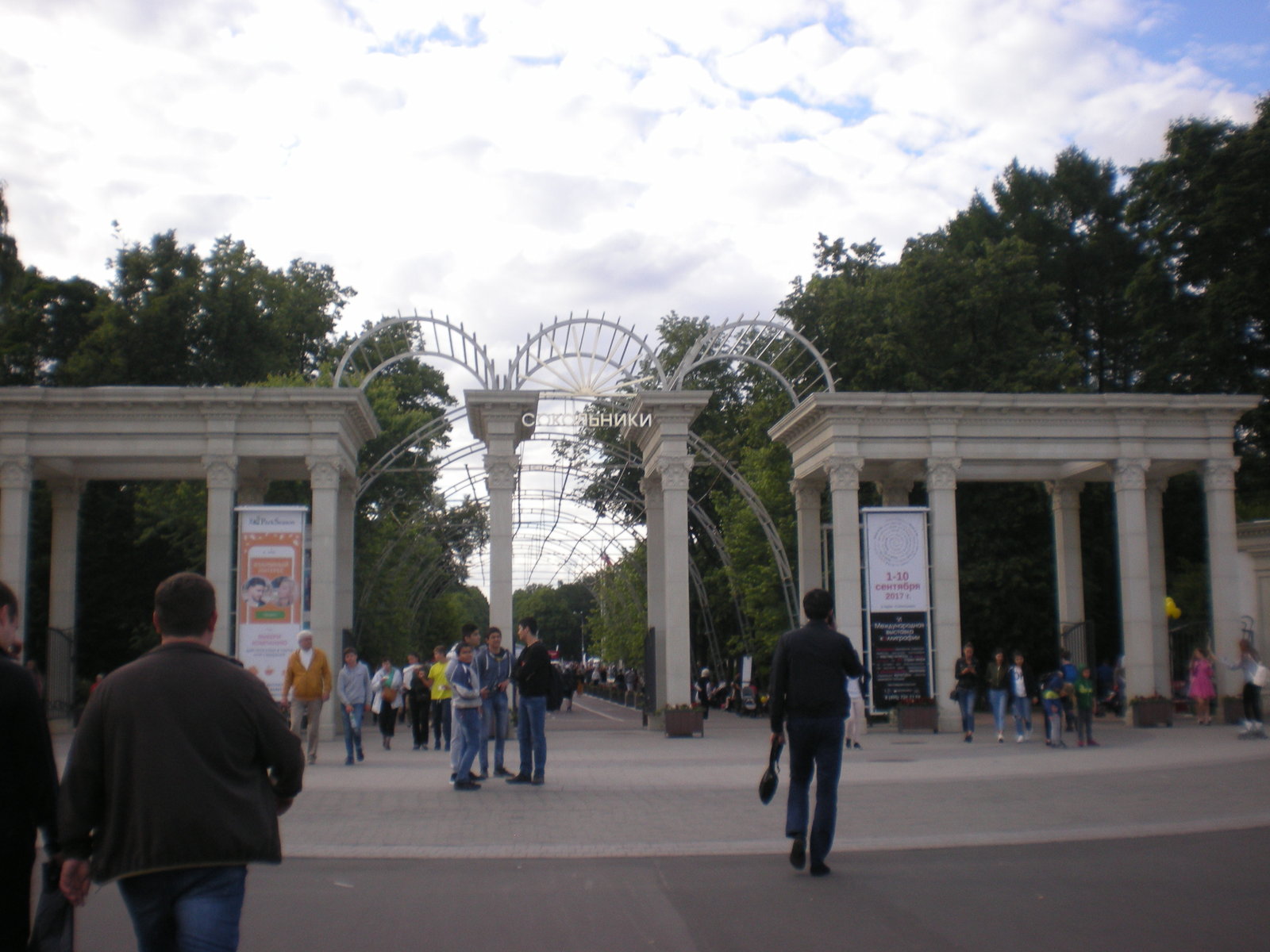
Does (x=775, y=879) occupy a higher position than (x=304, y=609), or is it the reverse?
(x=304, y=609)

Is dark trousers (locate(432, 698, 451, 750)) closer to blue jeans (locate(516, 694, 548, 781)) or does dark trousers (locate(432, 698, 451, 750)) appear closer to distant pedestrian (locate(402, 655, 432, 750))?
distant pedestrian (locate(402, 655, 432, 750))

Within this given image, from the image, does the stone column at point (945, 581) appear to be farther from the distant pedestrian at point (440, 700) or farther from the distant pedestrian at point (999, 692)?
the distant pedestrian at point (440, 700)

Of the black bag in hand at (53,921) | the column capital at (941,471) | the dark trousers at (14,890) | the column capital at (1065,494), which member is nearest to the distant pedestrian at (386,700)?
the column capital at (941,471)

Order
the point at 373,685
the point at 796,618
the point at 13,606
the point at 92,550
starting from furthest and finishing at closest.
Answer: the point at 92,550
the point at 796,618
the point at 373,685
the point at 13,606

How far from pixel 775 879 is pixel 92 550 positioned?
120 feet

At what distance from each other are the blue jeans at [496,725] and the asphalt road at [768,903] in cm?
554

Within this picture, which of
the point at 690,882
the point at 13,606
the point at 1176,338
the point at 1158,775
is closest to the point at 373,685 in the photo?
the point at 1158,775

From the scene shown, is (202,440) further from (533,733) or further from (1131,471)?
(1131,471)

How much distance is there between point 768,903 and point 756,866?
4.49ft

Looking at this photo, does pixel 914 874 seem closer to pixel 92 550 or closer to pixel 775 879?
pixel 775 879

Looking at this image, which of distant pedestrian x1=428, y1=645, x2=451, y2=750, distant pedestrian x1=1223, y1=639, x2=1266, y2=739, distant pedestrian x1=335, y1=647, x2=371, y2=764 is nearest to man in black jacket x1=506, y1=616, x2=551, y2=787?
distant pedestrian x1=335, y1=647, x2=371, y2=764

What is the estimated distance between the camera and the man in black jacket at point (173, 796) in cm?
396

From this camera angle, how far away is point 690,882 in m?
8.20

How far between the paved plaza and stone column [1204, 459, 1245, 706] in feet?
38.8
